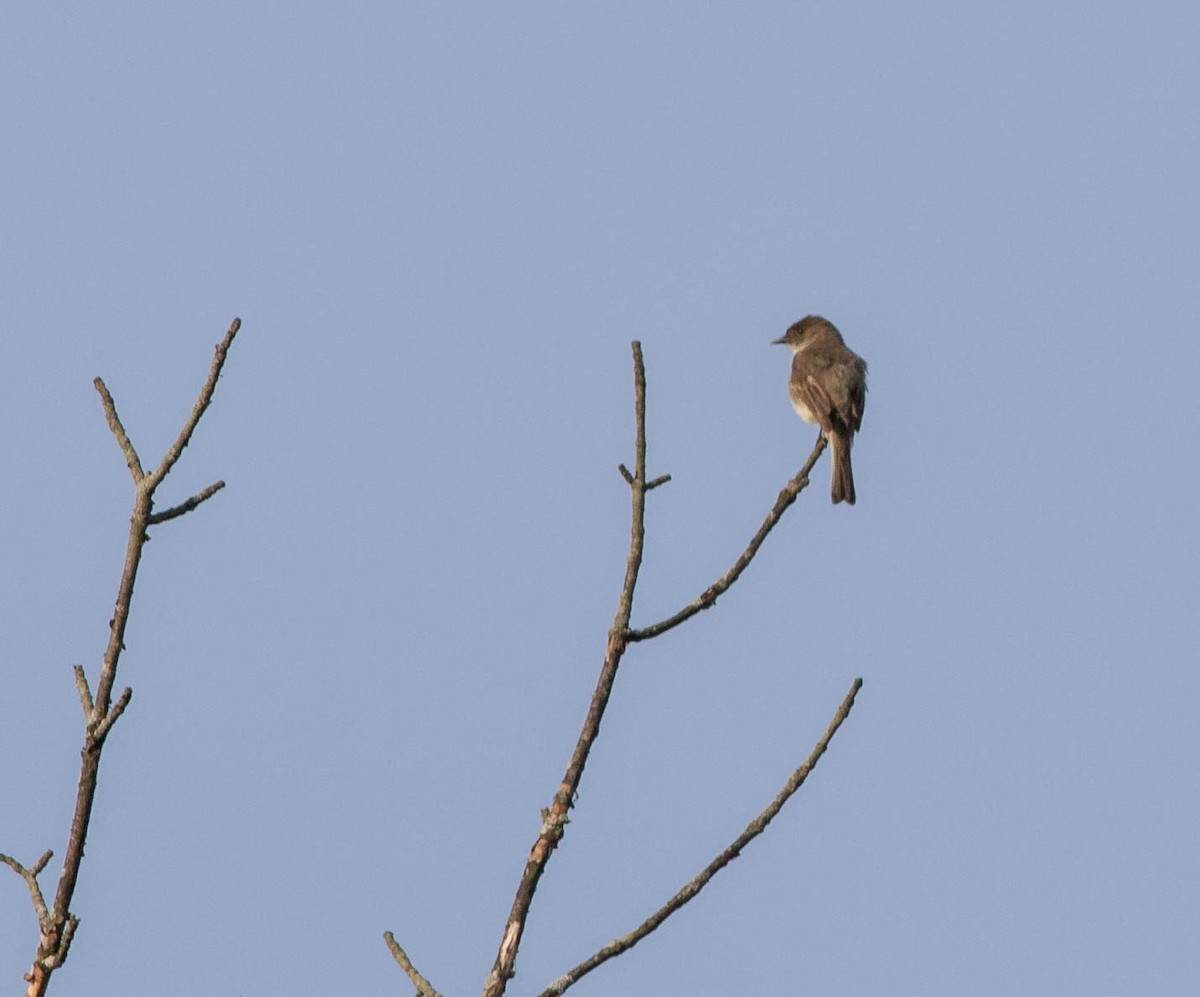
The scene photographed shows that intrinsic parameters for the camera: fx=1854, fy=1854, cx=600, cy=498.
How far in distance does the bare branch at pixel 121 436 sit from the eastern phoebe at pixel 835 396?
1004 cm

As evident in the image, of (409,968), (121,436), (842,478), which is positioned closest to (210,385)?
(121,436)

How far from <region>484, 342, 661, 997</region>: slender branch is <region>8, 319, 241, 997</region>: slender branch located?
856 millimetres

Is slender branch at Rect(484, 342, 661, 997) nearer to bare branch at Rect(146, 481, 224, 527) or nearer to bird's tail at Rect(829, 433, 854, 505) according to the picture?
bare branch at Rect(146, 481, 224, 527)

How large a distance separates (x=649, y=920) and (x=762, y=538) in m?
1.35

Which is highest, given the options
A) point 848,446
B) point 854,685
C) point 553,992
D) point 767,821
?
point 848,446

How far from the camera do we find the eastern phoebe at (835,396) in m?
14.3

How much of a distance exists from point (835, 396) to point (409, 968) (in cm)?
1116

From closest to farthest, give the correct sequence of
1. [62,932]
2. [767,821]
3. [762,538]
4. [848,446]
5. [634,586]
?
[62,932] → [767,821] → [634,586] → [762,538] → [848,446]

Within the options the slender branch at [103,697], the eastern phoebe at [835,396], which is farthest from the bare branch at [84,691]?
the eastern phoebe at [835,396]

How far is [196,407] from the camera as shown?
411 cm

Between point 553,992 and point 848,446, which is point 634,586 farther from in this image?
point 848,446

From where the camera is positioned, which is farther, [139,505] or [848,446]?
[848,446]

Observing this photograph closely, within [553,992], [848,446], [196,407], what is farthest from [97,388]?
[848,446]

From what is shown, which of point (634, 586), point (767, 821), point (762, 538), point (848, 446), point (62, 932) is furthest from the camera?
point (848, 446)
